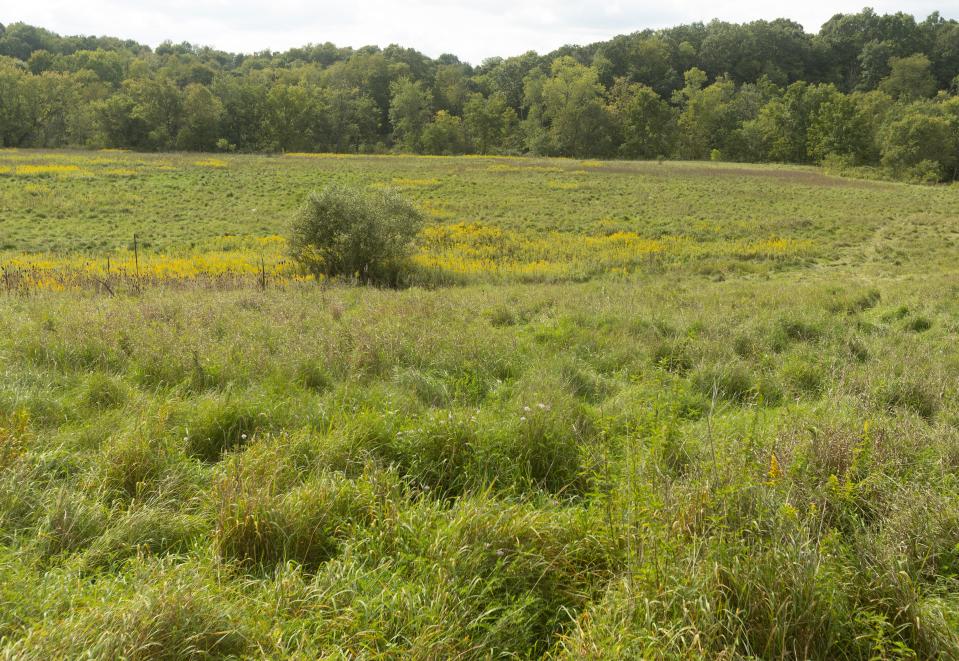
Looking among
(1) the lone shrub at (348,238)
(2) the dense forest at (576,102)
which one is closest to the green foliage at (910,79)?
(2) the dense forest at (576,102)

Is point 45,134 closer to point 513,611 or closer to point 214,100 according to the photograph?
point 214,100

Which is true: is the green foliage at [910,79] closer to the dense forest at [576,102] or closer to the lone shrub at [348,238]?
the dense forest at [576,102]

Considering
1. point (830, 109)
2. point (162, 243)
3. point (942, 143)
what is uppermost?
point (830, 109)

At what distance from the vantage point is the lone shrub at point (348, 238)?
18.4 m

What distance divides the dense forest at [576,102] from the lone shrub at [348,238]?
6345 centimetres

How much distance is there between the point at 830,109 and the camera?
253 feet

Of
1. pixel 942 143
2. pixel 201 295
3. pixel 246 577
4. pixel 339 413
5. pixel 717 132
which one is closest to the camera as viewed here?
pixel 246 577

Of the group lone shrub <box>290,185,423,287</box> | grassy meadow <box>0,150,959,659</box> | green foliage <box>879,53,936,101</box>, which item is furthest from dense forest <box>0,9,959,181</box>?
grassy meadow <box>0,150,959,659</box>

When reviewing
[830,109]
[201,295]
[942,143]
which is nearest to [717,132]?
[830,109]

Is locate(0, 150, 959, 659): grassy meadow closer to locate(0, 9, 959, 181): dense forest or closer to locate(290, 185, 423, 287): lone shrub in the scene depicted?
locate(290, 185, 423, 287): lone shrub

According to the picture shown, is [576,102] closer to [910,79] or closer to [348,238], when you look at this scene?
[910,79]

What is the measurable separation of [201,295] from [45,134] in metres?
89.3

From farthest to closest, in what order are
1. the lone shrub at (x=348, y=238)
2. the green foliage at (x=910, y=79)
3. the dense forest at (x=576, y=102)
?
1. the green foliage at (x=910, y=79)
2. the dense forest at (x=576, y=102)
3. the lone shrub at (x=348, y=238)

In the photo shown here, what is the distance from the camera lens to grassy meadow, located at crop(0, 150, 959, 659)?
273 centimetres
